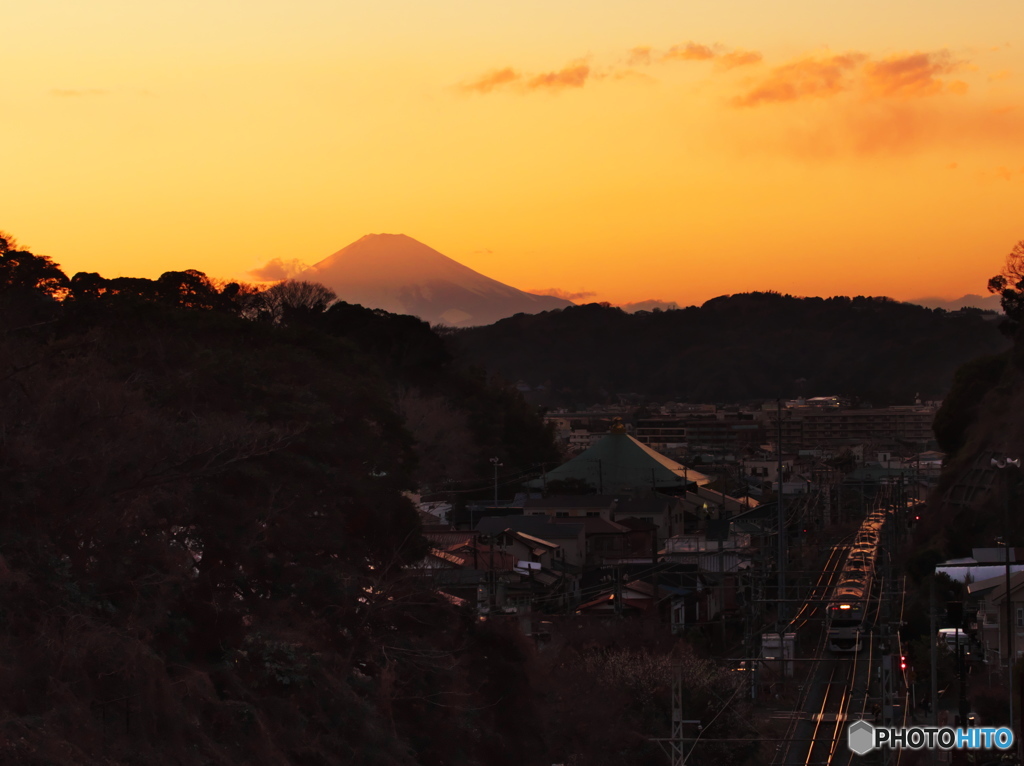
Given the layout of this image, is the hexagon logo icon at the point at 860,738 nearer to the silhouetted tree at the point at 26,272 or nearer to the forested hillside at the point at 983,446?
the forested hillside at the point at 983,446

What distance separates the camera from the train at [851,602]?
18609mm

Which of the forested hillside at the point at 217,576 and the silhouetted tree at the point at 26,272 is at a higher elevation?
the silhouetted tree at the point at 26,272

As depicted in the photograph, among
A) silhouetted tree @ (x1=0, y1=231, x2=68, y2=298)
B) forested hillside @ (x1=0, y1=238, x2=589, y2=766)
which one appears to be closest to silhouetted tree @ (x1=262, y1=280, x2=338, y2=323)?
silhouetted tree @ (x1=0, y1=231, x2=68, y2=298)

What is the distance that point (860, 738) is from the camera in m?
13.4

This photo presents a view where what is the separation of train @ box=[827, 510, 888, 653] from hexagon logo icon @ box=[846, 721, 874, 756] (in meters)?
4.62

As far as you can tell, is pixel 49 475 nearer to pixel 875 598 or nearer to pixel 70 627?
pixel 70 627

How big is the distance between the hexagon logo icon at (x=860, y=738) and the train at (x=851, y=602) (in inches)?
182

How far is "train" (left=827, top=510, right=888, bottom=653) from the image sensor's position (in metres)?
18.6

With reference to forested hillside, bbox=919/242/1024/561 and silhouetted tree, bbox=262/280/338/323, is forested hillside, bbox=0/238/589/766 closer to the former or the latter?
forested hillside, bbox=919/242/1024/561

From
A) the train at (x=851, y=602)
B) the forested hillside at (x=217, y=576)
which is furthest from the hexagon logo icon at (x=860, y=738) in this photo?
the train at (x=851, y=602)

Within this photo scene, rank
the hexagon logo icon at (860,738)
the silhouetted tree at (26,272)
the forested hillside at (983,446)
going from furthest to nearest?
the forested hillside at (983,446), the silhouetted tree at (26,272), the hexagon logo icon at (860,738)

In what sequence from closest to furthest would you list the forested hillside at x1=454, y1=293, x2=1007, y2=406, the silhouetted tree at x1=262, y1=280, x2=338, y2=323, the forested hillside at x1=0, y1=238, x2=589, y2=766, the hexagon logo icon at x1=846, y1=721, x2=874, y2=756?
the forested hillside at x1=0, y1=238, x2=589, y2=766
the hexagon logo icon at x1=846, y1=721, x2=874, y2=756
the silhouetted tree at x1=262, y1=280, x2=338, y2=323
the forested hillside at x1=454, y1=293, x2=1007, y2=406

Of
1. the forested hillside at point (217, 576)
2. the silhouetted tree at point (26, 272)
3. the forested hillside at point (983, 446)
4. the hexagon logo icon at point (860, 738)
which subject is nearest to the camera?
the forested hillside at point (217, 576)

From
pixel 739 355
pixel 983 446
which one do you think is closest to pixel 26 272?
pixel 983 446
